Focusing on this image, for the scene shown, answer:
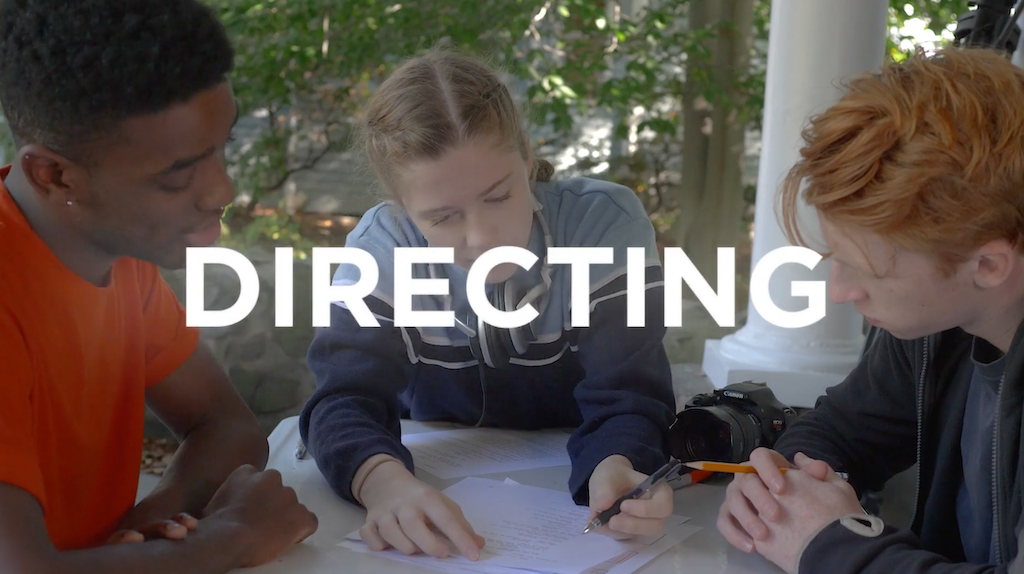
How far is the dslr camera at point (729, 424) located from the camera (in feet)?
4.43

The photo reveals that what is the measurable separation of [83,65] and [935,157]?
2.83ft

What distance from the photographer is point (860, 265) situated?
1.02 metres

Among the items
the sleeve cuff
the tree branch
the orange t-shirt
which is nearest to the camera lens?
the orange t-shirt

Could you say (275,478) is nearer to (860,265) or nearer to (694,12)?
(860,265)

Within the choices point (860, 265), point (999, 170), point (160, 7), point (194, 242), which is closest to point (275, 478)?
point (194, 242)

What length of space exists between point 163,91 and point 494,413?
80cm

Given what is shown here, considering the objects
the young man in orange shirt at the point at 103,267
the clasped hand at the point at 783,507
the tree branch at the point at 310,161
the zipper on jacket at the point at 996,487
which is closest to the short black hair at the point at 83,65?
the young man in orange shirt at the point at 103,267

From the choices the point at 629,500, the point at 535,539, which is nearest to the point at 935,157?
the point at 629,500

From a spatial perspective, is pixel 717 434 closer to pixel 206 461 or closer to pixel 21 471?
pixel 206 461

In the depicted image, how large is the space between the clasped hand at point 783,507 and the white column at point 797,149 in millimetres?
1040

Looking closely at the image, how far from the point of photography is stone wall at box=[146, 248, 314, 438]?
11.3 ft

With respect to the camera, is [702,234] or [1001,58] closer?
Answer: [1001,58]

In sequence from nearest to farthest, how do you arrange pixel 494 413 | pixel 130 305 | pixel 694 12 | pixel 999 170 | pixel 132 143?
pixel 999 170, pixel 132 143, pixel 130 305, pixel 494 413, pixel 694 12

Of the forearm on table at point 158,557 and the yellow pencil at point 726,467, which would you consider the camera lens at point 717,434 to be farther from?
the forearm on table at point 158,557
